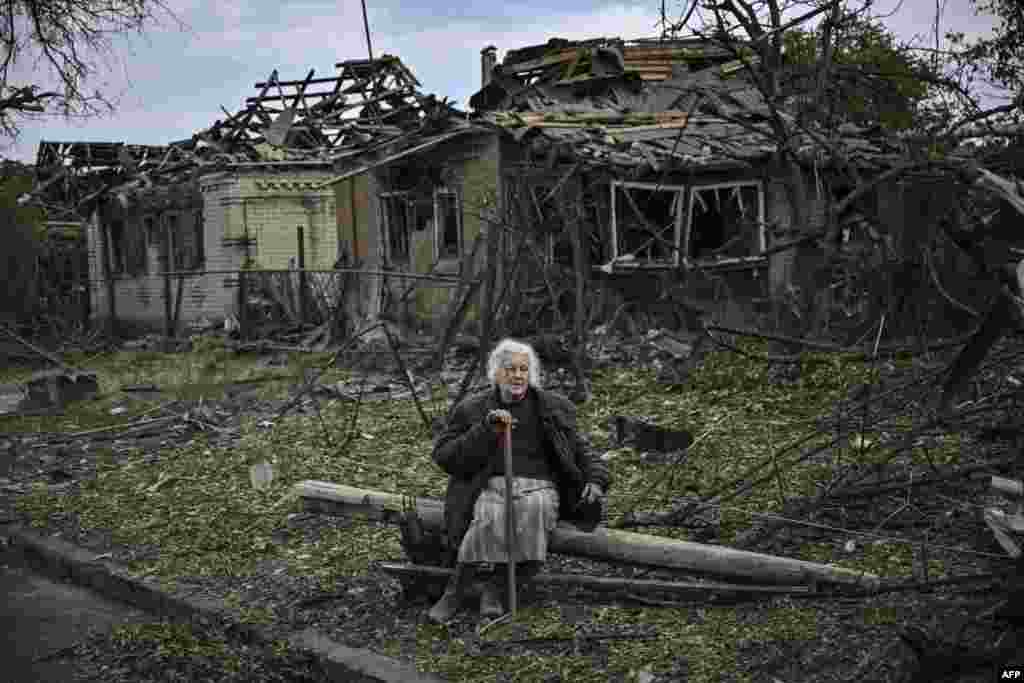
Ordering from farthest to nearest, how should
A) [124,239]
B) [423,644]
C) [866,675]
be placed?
[124,239]
[423,644]
[866,675]

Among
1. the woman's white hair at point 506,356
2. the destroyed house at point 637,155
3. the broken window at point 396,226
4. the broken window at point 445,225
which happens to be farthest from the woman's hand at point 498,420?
the broken window at point 396,226

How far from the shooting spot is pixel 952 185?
5.73 meters

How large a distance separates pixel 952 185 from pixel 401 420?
6622mm

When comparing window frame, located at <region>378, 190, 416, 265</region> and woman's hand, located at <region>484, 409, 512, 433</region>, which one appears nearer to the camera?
woman's hand, located at <region>484, 409, 512, 433</region>

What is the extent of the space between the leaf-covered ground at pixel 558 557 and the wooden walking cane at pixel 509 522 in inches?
5.9

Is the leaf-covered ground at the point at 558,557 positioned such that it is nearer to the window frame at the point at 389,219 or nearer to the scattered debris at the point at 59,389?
the scattered debris at the point at 59,389

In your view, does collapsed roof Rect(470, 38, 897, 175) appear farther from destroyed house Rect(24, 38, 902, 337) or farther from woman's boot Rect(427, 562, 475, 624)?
woman's boot Rect(427, 562, 475, 624)

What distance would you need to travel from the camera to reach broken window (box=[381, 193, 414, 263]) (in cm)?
2089

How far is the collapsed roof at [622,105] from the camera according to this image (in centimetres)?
1648

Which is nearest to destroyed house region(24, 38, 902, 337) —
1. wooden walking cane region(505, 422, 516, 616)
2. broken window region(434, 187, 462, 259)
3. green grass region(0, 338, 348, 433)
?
broken window region(434, 187, 462, 259)

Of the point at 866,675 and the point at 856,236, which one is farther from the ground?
the point at 856,236

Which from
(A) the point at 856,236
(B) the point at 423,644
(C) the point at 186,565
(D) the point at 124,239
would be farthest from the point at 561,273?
(D) the point at 124,239

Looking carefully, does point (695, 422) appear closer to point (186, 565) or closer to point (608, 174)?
point (186, 565)

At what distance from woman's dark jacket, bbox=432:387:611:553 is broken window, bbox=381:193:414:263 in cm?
1537
